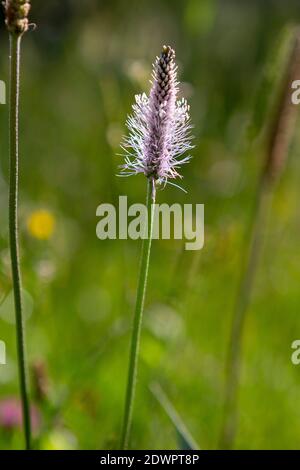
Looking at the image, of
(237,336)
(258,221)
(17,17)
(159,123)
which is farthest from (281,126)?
(17,17)

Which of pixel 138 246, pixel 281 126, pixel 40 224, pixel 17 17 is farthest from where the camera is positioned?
pixel 138 246

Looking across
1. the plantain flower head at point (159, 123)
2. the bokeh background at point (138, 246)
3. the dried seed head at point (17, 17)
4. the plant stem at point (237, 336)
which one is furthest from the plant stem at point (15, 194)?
the plant stem at point (237, 336)

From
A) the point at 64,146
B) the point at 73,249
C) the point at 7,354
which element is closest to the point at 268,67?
the point at 7,354

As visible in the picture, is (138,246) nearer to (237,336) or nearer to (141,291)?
(237,336)

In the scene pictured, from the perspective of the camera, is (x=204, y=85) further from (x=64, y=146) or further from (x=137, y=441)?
(x=137, y=441)

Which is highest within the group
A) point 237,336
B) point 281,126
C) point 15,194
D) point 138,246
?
point 281,126

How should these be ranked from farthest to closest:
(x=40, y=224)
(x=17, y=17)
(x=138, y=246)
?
(x=138, y=246)
(x=40, y=224)
(x=17, y=17)

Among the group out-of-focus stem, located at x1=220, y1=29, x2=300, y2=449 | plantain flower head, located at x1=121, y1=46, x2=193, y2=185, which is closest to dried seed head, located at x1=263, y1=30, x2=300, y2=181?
out-of-focus stem, located at x1=220, y1=29, x2=300, y2=449
